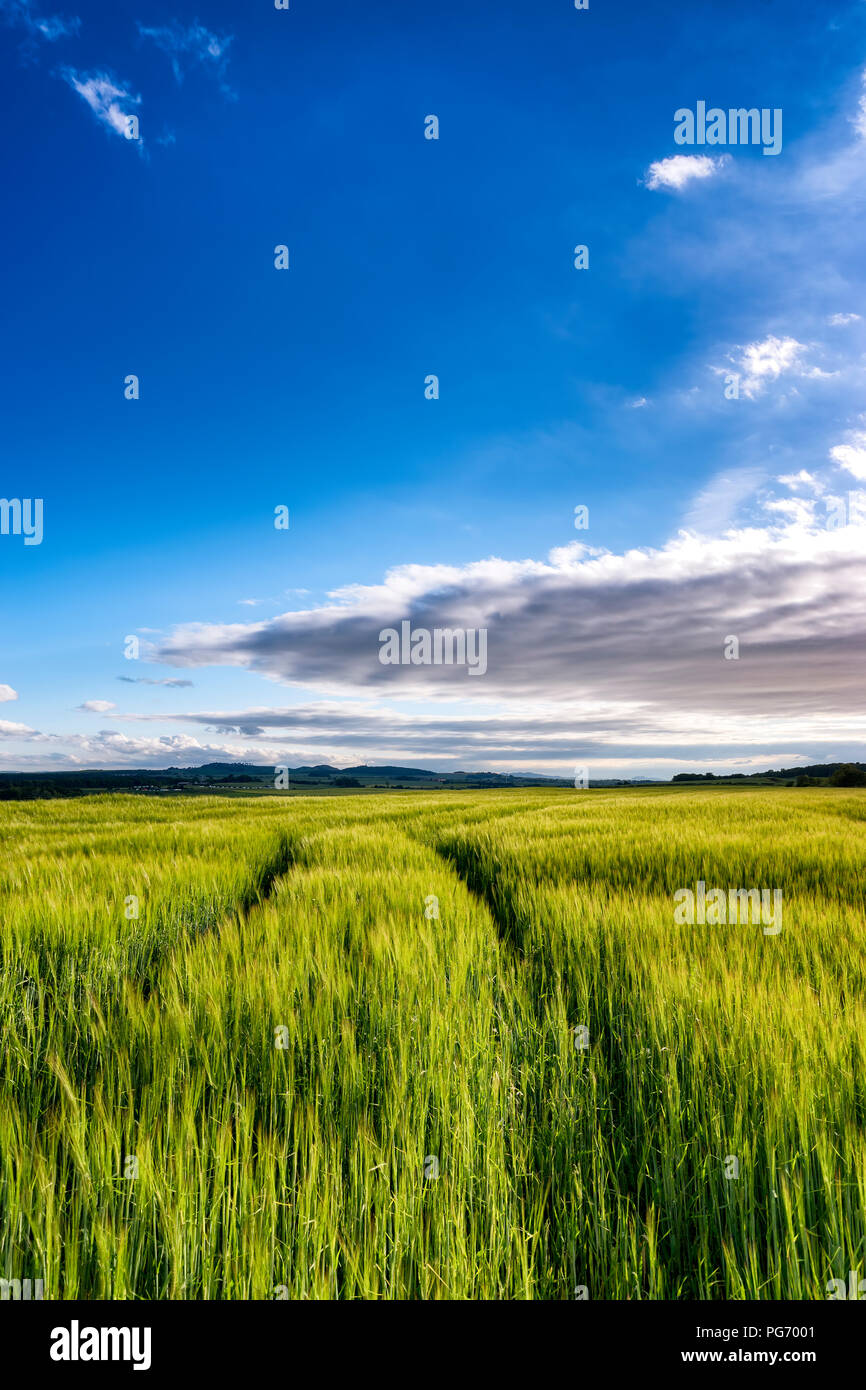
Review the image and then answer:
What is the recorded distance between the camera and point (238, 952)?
3.82 meters

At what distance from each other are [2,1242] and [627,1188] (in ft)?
6.40

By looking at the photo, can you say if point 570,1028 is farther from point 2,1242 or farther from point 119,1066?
point 2,1242

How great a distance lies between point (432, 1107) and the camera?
2248mm

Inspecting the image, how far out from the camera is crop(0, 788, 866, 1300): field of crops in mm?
1636

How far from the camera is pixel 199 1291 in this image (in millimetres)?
1550

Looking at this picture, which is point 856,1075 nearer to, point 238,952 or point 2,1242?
point 2,1242

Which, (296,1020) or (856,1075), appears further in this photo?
(296,1020)

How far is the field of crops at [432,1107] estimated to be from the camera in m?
1.64

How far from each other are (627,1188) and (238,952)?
8.78 feet

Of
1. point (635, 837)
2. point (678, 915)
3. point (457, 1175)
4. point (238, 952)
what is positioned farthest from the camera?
point (635, 837)

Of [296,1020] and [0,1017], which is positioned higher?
[296,1020]
